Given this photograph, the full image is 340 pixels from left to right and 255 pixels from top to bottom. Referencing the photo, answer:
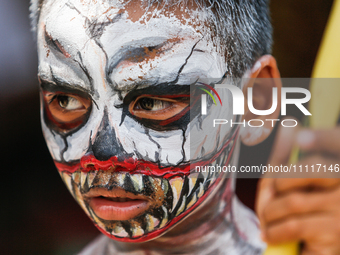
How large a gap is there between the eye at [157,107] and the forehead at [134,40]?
0.05 m

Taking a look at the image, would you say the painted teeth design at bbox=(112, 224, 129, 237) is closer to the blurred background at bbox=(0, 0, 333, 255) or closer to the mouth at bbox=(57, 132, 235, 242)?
the mouth at bbox=(57, 132, 235, 242)

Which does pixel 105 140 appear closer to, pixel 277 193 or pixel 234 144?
pixel 234 144

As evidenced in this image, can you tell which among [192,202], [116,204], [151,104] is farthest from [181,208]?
[151,104]

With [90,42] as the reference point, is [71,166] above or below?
below

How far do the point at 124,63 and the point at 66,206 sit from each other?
578 mm

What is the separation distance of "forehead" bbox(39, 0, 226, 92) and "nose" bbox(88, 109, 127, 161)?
0.30ft

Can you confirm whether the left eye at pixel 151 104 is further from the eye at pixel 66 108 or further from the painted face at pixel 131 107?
the eye at pixel 66 108

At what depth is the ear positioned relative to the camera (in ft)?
2.39

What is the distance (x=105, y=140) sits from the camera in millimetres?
615

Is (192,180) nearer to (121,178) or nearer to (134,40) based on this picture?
(121,178)

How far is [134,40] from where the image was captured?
1.91 ft

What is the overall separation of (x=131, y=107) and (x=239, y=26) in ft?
1.02

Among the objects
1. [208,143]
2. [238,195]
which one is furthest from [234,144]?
[238,195]

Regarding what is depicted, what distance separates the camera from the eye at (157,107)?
62 centimetres
